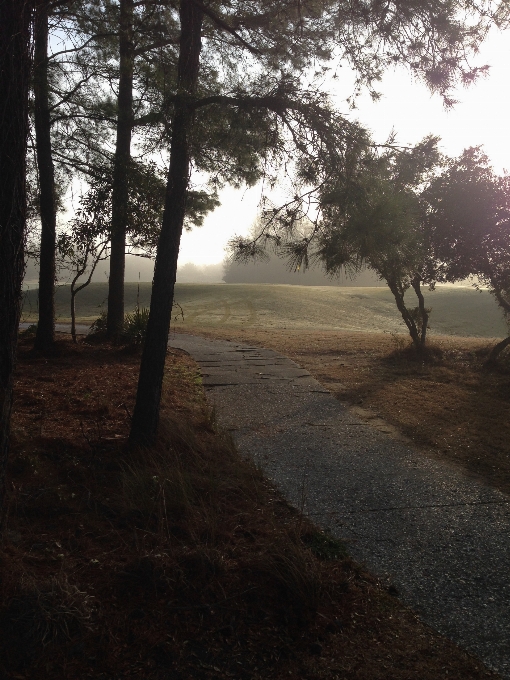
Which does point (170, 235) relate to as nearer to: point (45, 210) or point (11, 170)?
point (11, 170)

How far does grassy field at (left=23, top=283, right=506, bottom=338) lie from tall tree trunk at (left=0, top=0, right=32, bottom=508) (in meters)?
19.0

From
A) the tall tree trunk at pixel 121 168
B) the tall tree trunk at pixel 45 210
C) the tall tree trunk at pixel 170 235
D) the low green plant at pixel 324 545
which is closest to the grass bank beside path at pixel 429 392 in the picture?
the low green plant at pixel 324 545

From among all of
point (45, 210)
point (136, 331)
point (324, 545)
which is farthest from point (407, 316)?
point (324, 545)

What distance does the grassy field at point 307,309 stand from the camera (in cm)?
2669

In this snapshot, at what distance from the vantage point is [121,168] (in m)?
8.98

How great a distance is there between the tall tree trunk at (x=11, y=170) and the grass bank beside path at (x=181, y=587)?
96cm

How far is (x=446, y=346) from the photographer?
1620cm

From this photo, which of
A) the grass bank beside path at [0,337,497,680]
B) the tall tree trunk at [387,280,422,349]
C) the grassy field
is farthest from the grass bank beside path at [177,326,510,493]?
the grassy field

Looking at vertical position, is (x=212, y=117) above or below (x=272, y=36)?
below

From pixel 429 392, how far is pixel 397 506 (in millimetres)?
5558

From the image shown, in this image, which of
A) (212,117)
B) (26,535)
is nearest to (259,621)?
(26,535)

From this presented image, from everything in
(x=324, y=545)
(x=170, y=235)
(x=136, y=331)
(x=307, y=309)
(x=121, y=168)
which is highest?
(x=121, y=168)

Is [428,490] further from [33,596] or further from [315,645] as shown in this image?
[33,596]

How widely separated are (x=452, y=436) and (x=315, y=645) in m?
4.86
